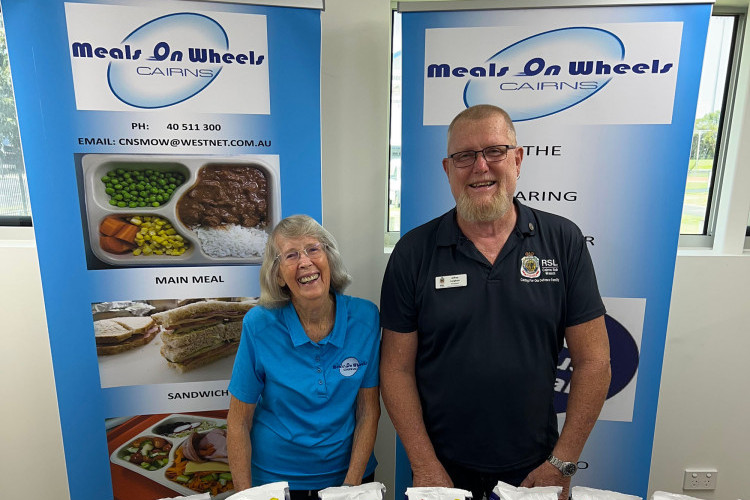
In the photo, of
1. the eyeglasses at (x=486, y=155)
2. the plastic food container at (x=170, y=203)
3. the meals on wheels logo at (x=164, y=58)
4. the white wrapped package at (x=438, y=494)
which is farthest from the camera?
the plastic food container at (x=170, y=203)

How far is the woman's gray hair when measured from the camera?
1.49 m

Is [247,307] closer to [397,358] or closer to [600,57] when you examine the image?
[397,358]

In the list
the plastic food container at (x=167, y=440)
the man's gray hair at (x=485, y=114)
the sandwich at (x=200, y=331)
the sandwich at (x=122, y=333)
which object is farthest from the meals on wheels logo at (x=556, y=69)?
the plastic food container at (x=167, y=440)

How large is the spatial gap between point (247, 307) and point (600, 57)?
1.83m

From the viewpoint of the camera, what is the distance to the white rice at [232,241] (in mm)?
1843

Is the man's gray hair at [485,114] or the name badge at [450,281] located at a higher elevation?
the man's gray hair at [485,114]

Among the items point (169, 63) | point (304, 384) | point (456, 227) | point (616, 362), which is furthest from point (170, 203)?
point (616, 362)

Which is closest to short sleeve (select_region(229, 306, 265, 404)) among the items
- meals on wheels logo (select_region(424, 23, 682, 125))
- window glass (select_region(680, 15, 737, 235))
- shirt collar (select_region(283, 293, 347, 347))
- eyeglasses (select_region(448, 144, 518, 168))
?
shirt collar (select_region(283, 293, 347, 347))

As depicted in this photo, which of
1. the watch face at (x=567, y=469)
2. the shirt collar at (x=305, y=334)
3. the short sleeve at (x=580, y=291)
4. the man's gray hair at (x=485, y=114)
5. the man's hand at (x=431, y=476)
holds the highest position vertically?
the man's gray hair at (x=485, y=114)

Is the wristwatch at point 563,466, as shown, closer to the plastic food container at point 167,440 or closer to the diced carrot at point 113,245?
Result: the plastic food container at point 167,440

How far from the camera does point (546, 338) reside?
139cm

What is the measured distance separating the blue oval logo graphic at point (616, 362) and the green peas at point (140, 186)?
6.34 ft

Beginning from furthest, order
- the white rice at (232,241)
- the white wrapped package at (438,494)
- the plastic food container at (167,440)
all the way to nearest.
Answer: the plastic food container at (167,440), the white rice at (232,241), the white wrapped package at (438,494)

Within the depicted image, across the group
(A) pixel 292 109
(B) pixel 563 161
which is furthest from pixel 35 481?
(B) pixel 563 161
